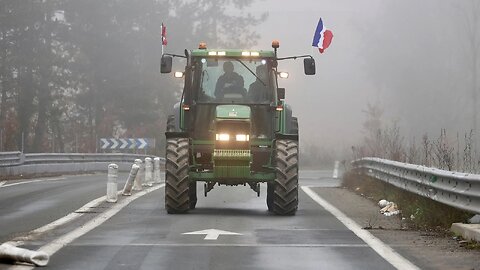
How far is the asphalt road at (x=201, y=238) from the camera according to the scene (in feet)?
35.0

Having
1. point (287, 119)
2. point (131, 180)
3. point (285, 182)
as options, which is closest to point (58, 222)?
point (285, 182)

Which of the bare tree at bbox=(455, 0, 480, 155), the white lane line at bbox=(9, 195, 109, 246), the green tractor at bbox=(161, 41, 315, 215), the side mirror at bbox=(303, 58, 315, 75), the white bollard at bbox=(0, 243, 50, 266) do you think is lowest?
the white lane line at bbox=(9, 195, 109, 246)

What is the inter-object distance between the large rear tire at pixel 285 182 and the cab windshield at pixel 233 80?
119 centimetres

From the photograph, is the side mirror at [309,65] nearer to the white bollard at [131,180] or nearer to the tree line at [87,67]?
the white bollard at [131,180]

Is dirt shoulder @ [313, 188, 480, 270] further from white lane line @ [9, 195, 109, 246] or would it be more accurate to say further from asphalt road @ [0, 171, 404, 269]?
white lane line @ [9, 195, 109, 246]

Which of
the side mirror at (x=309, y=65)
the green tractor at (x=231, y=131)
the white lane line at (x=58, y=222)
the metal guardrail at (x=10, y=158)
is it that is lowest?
the white lane line at (x=58, y=222)

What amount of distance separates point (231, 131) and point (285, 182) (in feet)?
4.15

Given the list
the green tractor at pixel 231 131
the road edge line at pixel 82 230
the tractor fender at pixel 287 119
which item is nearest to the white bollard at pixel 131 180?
the road edge line at pixel 82 230

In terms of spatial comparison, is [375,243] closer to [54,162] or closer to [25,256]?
[25,256]

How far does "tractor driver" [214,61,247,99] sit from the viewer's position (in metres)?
18.4

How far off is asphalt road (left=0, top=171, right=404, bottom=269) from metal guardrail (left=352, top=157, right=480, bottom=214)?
1.48 meters

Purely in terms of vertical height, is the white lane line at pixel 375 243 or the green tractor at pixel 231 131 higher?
the green tractor at pixel 231 131

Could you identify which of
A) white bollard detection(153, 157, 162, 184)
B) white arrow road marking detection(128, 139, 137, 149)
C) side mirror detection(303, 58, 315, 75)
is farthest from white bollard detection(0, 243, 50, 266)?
white arrow road marking detection(128, 139, 137, 149)

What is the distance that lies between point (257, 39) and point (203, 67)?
223 ft
